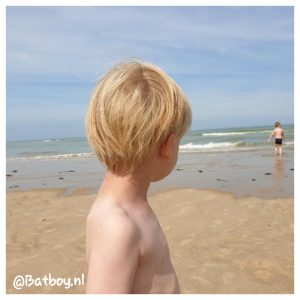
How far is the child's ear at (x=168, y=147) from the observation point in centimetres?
103

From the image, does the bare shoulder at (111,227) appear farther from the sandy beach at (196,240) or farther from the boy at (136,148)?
the sandy beach at (196,240)

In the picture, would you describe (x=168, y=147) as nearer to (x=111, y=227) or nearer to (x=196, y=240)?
(x=111, y=227)

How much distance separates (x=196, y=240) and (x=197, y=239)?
3 cm

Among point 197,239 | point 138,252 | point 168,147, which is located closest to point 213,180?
point 197,239

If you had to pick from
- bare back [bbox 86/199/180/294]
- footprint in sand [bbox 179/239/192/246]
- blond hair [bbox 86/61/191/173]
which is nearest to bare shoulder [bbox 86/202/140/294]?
bare back [bbox 86/199/180/294]

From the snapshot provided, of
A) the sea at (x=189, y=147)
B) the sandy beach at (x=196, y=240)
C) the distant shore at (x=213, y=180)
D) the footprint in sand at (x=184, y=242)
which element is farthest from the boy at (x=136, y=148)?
the sea at (x=189, y=147)

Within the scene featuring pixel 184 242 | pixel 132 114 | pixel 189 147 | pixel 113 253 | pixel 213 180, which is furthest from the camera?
pixel 189 147

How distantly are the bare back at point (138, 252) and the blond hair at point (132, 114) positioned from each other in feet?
0.40

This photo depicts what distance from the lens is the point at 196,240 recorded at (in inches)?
166

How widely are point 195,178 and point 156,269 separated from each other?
7418 millimetres

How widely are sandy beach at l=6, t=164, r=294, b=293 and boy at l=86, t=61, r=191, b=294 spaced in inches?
90.8

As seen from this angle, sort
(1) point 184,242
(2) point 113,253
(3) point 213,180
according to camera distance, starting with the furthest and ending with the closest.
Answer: (3) point 213,180 → (1) point 184,242 → (2) point 113,253

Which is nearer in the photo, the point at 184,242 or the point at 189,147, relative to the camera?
the point at 184,242

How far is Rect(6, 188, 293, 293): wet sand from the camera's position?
324 centimetres
